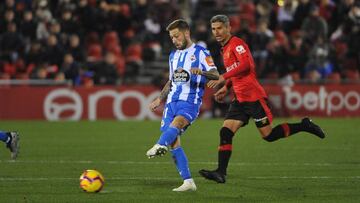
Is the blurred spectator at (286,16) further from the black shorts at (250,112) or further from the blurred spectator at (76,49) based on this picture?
the black shorts at (250,112)

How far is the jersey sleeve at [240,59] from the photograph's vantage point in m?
11.3

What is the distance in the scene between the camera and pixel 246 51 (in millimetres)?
11406

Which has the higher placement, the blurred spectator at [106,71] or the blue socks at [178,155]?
the blue socks at [178,155]

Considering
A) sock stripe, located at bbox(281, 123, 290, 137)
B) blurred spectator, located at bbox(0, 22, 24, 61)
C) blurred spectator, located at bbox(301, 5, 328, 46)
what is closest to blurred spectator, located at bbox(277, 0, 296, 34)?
blurred spectator, located at bbox(301, 5, 328, 46)

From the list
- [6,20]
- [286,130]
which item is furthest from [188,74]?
[6,20]

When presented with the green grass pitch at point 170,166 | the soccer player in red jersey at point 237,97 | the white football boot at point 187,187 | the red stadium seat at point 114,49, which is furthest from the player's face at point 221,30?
the red stadium seat at point 114,49

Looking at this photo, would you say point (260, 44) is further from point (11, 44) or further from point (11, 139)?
point (11, 139)

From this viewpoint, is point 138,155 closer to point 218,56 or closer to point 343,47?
point 218,56

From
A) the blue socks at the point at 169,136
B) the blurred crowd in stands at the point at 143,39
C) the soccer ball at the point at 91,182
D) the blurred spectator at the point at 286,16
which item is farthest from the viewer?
the blurred spectator at the point at 286,16

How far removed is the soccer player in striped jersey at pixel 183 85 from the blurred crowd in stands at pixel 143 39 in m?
14.5

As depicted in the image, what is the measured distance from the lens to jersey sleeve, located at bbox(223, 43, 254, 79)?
1127 centimetres

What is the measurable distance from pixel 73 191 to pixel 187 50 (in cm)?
228

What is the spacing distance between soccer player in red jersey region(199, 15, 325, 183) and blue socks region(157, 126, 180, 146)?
104 cm

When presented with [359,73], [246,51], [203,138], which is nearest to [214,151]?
[203,138]
